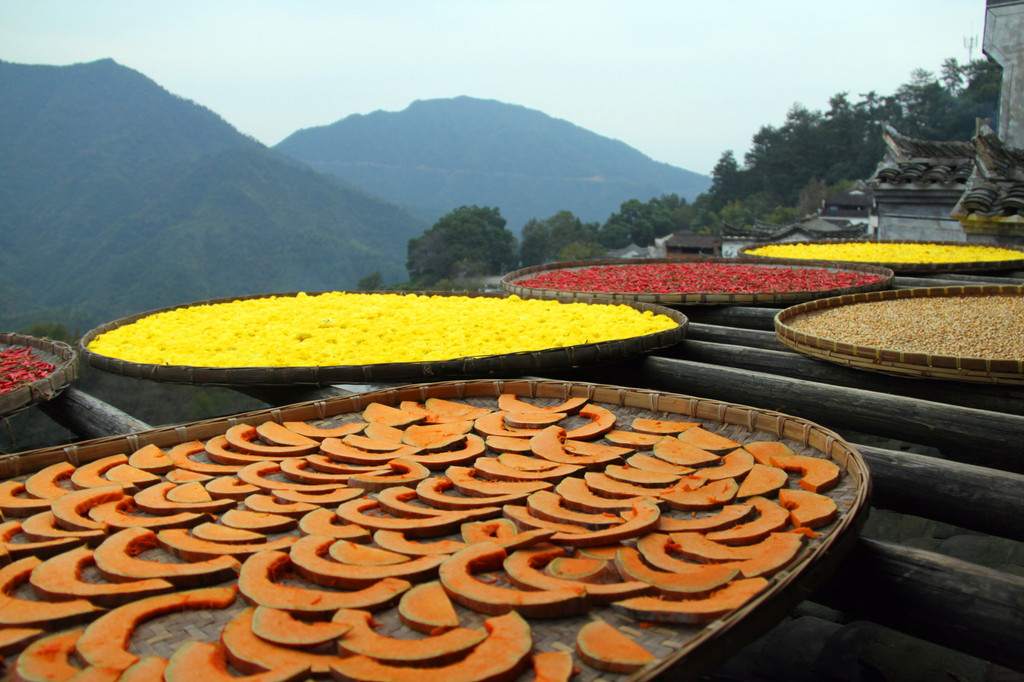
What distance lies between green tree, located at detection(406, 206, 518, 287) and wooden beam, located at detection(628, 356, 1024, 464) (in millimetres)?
31707

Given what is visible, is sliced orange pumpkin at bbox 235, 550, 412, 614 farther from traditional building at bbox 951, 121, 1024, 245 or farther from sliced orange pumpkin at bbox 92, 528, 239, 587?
traditional building at bbox 951, 121, 1024, 245

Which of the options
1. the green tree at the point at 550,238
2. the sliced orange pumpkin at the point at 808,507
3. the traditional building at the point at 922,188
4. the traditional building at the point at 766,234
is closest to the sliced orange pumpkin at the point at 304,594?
the sliced orange pumpkin at the point at 808,507

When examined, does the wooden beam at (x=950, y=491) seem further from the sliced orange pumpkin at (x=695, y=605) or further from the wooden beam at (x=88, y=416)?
the wooden beam at (x=88, y=416)

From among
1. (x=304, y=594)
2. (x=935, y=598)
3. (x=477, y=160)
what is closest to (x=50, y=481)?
(x=304, y=594)

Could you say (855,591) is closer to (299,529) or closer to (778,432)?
(778,432)

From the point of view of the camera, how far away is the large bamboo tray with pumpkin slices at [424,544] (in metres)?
1.08

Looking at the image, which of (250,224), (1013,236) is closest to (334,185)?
(250,224)

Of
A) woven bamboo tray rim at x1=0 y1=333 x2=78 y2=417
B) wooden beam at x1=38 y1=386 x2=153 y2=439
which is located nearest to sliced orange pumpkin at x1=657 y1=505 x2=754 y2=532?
wooden beam at x1=38 y1=386 x2=153 y2=439

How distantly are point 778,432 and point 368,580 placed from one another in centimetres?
120

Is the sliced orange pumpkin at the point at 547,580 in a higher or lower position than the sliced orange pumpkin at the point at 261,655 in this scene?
higher

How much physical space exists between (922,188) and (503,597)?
9.34 metres

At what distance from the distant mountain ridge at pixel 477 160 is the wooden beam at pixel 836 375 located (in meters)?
73.7

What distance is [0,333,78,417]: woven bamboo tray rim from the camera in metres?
2.76

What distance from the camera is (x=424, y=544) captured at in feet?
4.63
